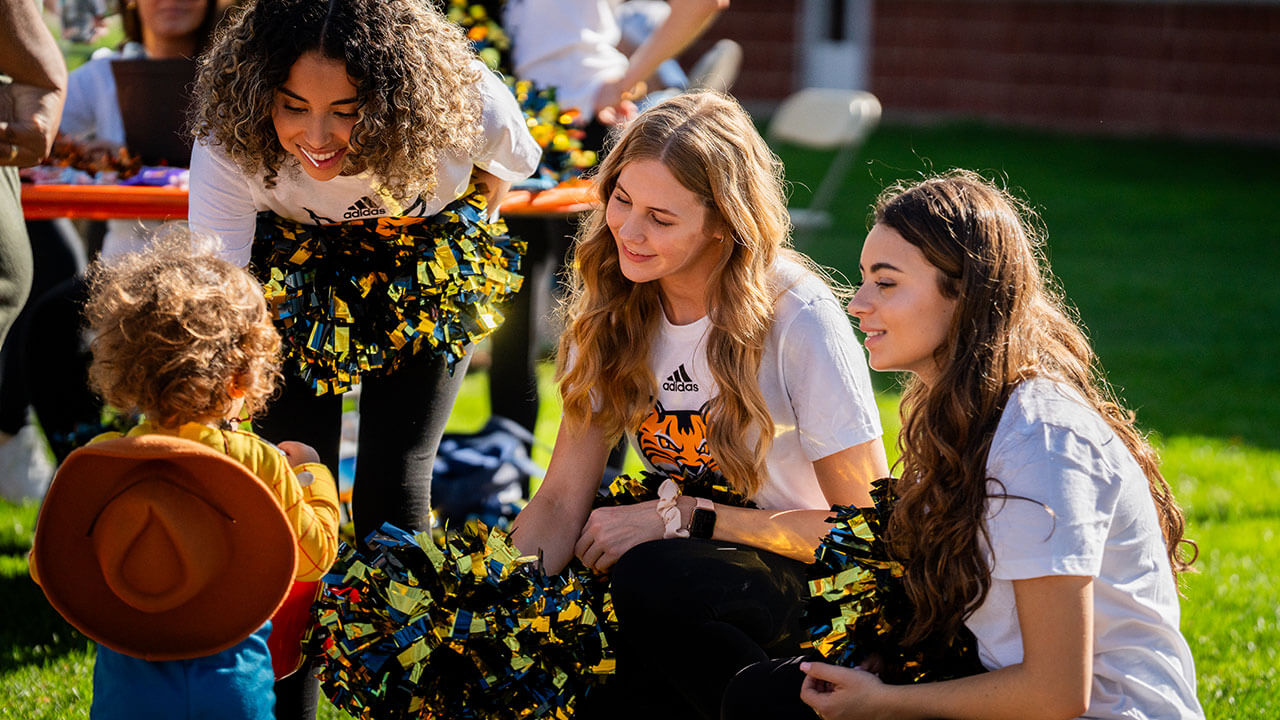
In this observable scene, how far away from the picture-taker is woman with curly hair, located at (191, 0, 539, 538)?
2.40m

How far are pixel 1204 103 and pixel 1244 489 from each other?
12500 mm

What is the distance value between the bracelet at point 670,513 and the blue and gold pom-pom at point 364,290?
55 centimetres

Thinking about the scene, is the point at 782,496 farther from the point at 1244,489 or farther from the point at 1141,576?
the point at 1244,489

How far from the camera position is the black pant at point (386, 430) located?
270cm

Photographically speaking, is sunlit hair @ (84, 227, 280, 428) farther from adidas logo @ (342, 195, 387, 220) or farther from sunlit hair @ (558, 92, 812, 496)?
sunlit hair @ (558, 92, 812, 496)

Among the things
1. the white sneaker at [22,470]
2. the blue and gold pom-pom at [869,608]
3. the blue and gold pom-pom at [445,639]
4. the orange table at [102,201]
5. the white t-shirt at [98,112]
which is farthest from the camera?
the white sneaker at [22,470]

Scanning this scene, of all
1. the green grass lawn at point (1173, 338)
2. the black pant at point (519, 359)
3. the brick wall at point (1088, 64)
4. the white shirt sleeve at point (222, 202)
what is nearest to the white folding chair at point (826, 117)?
the green grass lawn at point (1173, 338)

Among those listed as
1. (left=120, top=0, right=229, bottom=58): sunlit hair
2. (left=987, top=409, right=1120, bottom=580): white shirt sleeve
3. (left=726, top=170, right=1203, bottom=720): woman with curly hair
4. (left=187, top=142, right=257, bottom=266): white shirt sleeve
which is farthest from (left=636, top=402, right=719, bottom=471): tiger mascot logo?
(left=120, top=0, right=229, bottom=58): sunlit hair

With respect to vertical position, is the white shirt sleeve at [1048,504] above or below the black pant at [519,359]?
above

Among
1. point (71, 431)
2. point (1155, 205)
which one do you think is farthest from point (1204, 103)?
point (71, 431)

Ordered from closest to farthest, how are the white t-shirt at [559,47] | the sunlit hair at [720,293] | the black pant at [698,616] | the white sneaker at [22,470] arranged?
the black pant at [698,616], the sunlit hair at [720,293], the white sneaker at [22,470], the white t-shirt at [559,47]

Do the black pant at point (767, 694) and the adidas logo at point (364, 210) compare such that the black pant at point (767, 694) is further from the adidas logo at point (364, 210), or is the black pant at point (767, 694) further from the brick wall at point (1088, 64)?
the brick wall at point (1088, 64)

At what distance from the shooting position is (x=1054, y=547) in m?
1.78

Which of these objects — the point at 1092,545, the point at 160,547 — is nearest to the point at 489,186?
the point at 160,547
